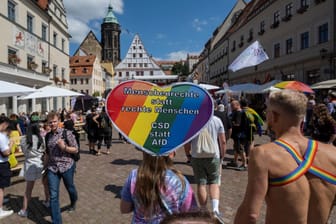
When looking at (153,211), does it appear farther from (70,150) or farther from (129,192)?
(70,150)

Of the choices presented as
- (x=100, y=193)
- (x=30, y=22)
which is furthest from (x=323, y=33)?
(x=30, y=22)

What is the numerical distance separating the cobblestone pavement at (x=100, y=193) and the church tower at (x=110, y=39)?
3800 inches

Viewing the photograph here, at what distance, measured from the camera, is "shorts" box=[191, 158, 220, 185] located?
452cm

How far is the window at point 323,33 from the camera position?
18141 mm

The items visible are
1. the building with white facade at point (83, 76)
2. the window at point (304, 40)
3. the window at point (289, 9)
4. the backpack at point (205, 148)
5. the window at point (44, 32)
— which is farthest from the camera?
the building with white facade at point (83, 76)

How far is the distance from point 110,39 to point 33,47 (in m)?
81.8

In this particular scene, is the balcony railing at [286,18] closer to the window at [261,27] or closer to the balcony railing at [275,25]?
the balcony railing at [275,25]

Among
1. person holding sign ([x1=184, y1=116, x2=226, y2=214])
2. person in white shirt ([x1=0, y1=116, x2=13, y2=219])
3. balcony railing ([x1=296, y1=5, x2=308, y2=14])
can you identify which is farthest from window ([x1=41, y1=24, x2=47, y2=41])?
person holding sign ([x1=184, y1=116, x2=226, y2=214])

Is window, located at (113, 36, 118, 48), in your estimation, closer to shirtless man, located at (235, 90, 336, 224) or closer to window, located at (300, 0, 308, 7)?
window, located at (300, 0, 308, 7)

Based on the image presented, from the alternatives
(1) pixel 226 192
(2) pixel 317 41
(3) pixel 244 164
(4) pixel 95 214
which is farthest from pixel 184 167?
(2) pixel 317 41

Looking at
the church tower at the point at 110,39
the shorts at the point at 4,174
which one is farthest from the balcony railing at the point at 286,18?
the church tower at the point at 110,39

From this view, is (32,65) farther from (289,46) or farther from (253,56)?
(289,46)

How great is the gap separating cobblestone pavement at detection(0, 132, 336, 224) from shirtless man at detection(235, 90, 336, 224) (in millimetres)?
2960

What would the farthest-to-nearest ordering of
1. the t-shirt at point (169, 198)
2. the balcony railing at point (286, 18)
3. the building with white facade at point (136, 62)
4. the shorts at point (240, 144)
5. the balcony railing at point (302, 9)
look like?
the building with white facade at point (136, 62)
the balcony railing at point (286, 18)
the balcony railing at point (302, 9)
the shorts at point (240, 144)
the t-shirt at point (169, 198)
